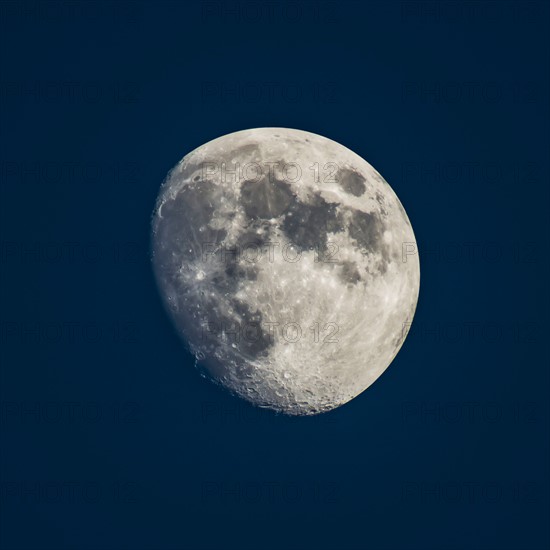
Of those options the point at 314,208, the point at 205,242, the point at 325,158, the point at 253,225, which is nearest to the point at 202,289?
the point at 205,242

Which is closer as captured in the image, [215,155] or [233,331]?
[233,331]

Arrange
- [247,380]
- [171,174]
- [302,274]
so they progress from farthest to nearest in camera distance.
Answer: [171,174]
[247,380]
[302,274]

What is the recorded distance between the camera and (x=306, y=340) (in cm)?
1379

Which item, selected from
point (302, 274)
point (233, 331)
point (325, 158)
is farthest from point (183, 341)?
point (325, 158)

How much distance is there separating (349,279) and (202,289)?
366cm

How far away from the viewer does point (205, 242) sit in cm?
1371

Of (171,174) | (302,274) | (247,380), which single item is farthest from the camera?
(171,174)

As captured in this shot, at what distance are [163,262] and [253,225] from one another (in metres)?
2.81

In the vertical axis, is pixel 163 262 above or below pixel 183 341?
above

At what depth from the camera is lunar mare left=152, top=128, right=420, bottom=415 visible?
531 inches

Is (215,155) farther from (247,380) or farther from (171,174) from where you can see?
(247,380)

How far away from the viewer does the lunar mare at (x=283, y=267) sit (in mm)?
13484

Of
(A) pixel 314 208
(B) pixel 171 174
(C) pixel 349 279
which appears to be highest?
(B) pixel 171 174

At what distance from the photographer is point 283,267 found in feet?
43.7
